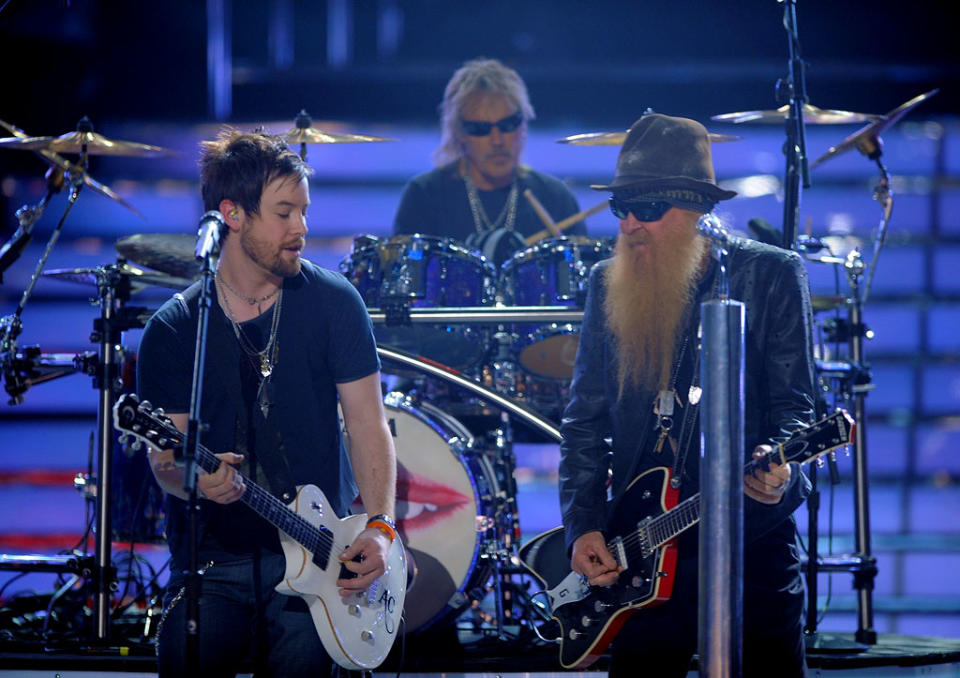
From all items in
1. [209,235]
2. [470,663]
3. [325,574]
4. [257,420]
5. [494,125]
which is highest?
[494,125]

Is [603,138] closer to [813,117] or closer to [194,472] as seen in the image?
[813,117]

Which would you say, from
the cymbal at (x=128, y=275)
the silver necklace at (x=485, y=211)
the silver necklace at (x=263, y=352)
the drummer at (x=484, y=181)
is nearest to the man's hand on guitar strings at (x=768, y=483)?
the silver necklace at (x=263, y=352)

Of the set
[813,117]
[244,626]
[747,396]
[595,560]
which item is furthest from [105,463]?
[813,117]

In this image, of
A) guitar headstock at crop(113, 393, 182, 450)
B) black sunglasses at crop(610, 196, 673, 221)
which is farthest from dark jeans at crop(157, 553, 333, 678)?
black sunglasses at crop(610, 196, 673, 221)

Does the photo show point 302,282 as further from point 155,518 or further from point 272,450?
point 155,518

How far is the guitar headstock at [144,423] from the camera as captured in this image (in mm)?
2869

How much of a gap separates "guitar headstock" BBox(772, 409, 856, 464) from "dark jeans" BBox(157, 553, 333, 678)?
155cm

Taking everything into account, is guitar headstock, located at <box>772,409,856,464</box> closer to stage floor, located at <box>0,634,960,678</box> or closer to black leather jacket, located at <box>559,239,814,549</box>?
black leather jacket, located at <box>559,239,814,549</box>

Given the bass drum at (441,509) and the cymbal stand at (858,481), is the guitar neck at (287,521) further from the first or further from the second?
the cymbal stand at (858,481)

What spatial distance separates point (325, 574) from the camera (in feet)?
11.1

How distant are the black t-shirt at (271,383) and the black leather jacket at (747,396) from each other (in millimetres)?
710

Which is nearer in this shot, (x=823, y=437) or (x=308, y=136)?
(x=823, y=437)

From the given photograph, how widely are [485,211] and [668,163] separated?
2.84m

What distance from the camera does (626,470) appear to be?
3.35m
